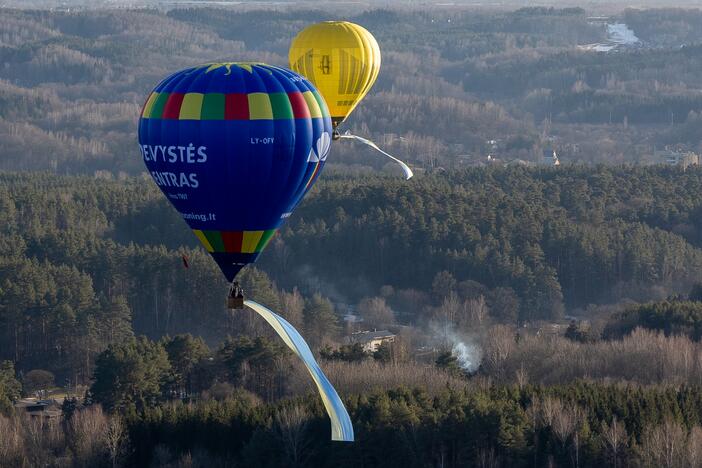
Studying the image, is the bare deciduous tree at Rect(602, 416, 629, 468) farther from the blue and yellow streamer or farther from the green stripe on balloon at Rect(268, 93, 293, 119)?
the blue and yellow streamer

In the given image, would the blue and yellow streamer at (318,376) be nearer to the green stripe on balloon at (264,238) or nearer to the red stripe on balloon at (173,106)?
the green stripe on balloon at (264,238)

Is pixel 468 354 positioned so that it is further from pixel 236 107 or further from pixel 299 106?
pixel 236 107

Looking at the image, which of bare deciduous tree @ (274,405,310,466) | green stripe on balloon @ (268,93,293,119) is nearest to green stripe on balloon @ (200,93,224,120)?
green stripe on balloon @ (268,93,293,119)

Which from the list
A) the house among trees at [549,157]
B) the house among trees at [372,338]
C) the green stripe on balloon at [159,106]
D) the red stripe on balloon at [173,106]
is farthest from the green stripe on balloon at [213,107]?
the house among trees at [549,157]

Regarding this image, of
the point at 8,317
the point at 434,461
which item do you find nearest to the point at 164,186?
the point at 434,461

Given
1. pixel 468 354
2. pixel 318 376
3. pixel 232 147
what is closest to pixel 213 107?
pixel 232 147

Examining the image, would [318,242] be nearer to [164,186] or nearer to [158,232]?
[158,232]
